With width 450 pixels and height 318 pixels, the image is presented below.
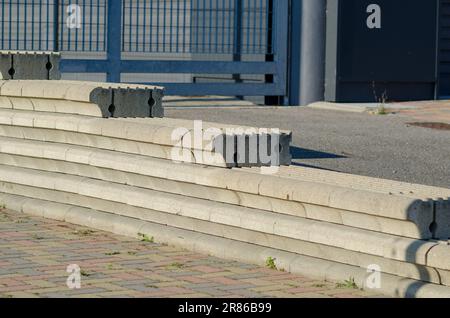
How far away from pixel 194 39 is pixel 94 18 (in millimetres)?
2036

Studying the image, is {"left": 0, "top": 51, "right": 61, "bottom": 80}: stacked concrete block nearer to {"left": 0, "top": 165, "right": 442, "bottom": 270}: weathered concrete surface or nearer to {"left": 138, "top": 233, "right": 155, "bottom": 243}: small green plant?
{"left": 0, "top": 165, "right": 442, "bottom": 270}: weathered concrete surface

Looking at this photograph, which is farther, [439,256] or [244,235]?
[244,235]

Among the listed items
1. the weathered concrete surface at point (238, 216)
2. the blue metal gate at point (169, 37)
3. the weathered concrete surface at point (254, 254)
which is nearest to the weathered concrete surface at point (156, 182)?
the weathered concrete surface at point (238, 216)

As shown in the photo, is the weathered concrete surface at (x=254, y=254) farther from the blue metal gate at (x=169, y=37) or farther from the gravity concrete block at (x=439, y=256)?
the blue metal gate at (x=169, y=37)

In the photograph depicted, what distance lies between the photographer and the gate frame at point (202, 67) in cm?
2005

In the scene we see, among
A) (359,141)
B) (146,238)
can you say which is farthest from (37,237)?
(359,141)

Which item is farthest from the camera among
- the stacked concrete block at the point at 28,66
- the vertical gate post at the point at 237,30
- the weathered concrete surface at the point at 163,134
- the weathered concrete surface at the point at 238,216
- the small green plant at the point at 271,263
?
the vertical gate post at the point at 237,30

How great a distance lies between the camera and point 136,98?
33.5ft

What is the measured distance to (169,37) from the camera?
22.0m

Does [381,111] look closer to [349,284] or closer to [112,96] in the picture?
[112,96]

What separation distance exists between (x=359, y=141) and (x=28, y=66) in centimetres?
518

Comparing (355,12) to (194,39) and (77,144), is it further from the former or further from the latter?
(77,144)

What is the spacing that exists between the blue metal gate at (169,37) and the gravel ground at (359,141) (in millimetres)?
1236

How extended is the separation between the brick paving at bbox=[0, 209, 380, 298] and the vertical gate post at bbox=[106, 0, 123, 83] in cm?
1100
